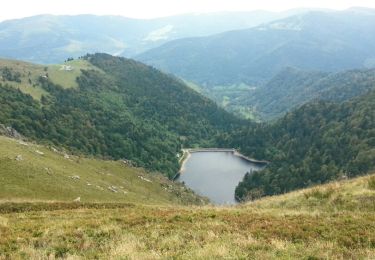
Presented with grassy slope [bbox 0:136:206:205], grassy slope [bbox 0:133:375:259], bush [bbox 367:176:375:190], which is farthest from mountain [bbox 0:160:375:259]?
grassy slope [bbox 0:136:206:205]

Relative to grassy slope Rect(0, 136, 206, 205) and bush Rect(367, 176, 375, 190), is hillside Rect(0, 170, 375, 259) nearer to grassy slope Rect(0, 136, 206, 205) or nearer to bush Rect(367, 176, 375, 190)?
bush Rect(367, 176, 375, 190)

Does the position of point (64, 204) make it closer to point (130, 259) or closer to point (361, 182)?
point (130, 259)

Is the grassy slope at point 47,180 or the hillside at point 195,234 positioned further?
the grassy slope at point 47,180

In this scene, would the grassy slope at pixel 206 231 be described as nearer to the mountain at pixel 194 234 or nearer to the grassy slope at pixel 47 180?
the mountain at pixel 194 234

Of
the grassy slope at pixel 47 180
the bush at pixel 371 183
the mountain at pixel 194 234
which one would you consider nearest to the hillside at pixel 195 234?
the mountain at pixel 194 234

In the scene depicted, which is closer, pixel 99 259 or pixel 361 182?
pixel 99 259

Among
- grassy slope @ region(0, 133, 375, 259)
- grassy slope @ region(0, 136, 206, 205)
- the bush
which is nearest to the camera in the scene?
grassy slope @ region(0, 133, 375, 259)

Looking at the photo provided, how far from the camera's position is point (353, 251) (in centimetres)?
2083

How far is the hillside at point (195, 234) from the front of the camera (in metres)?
21.0

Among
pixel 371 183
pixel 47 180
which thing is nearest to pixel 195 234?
pixel 371 183

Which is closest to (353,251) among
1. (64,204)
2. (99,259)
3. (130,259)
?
(130,259)

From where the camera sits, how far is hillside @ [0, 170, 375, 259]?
21.0 meters

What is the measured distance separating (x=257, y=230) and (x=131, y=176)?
109557 millimetres

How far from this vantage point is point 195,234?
81.6 ft
